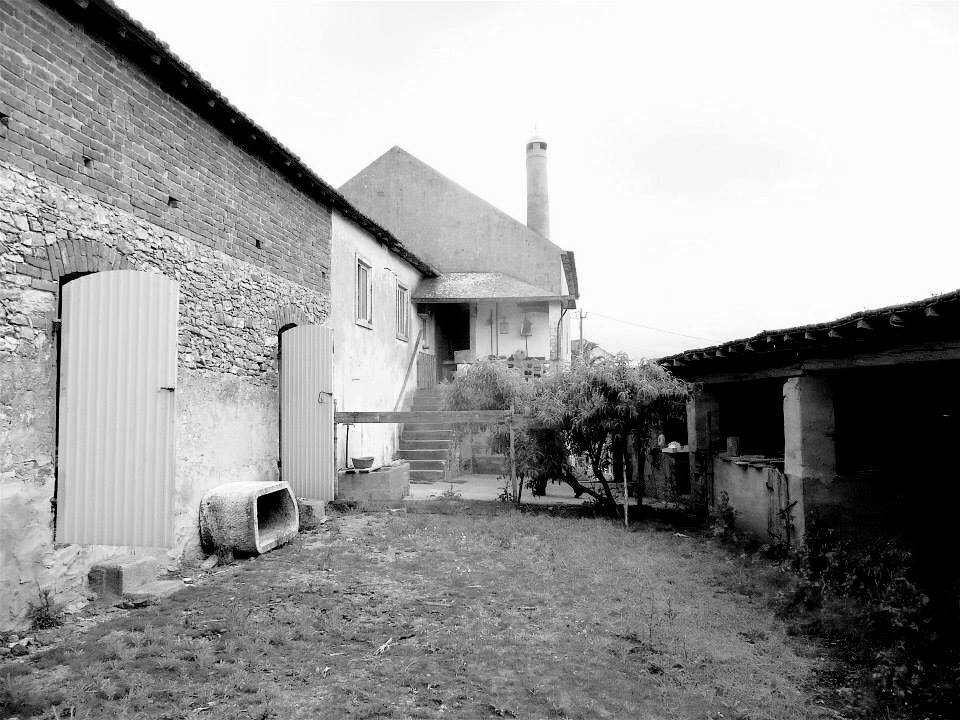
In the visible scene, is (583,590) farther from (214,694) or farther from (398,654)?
(214,694)

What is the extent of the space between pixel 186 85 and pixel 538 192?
17399mm

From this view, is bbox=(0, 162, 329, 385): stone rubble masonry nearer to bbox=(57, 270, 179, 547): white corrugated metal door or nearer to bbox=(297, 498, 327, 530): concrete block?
bbox=(57, 270, 179, 547): white corrugated metal door

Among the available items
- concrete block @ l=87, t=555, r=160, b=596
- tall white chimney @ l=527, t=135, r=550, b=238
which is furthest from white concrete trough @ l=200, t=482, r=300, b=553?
tall white chimney @ l=527, t=135, r=550, b=238

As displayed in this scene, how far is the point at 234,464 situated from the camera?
8.38m

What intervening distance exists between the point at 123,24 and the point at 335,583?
5.91 metres

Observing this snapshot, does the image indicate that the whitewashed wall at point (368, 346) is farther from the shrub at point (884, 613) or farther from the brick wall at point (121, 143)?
the shrub at point (884, 613)

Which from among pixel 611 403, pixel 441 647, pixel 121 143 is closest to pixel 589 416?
pixel 611 403

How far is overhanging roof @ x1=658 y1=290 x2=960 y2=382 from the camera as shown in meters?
5.11

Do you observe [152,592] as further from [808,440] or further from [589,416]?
[808,440]

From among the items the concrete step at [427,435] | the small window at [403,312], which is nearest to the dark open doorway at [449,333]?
the small window at [403,312]

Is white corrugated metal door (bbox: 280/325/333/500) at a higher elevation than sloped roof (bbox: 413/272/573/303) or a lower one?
lower

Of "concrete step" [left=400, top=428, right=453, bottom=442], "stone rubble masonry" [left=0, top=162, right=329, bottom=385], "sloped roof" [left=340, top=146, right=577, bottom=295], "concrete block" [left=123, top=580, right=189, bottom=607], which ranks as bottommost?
"concrete block" [left=123, top=580, right=189, bottom=607]

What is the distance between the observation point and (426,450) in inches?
616

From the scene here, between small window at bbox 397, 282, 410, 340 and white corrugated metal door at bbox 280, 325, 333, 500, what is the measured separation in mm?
6694
